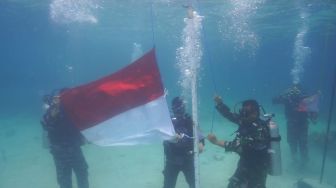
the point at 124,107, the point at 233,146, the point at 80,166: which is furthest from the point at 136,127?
the point at 80,166

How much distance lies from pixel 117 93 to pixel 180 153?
9.22 ft

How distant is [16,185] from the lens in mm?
12992

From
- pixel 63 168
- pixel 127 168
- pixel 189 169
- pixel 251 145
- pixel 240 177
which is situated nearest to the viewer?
pixel 251 145

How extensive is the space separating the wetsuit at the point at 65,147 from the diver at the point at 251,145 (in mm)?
4125

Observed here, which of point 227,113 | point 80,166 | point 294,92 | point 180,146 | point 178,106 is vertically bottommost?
point 80,166

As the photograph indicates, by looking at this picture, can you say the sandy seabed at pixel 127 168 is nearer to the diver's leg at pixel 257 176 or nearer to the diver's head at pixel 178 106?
the diver's head at pixel 178 106

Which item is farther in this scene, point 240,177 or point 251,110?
point 240,177

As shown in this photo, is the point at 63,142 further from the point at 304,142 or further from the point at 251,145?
the point at 304,142

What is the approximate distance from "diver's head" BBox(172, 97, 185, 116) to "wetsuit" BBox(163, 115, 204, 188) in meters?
0.12

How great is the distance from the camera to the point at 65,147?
9.35 metres

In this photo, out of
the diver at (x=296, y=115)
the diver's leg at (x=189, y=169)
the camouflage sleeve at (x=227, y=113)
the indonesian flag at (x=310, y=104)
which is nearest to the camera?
the camouflage sleeve at (x=227, y=113)

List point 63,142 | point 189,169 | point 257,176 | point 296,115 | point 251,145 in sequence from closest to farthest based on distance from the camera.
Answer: point 251,145
point 257,176
point 189,169
point 63,142
point 296,115

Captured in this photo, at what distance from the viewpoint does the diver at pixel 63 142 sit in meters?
8.88

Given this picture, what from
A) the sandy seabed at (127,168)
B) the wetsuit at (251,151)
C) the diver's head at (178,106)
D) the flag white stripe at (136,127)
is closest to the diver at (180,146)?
the diver's head at (178,106)
